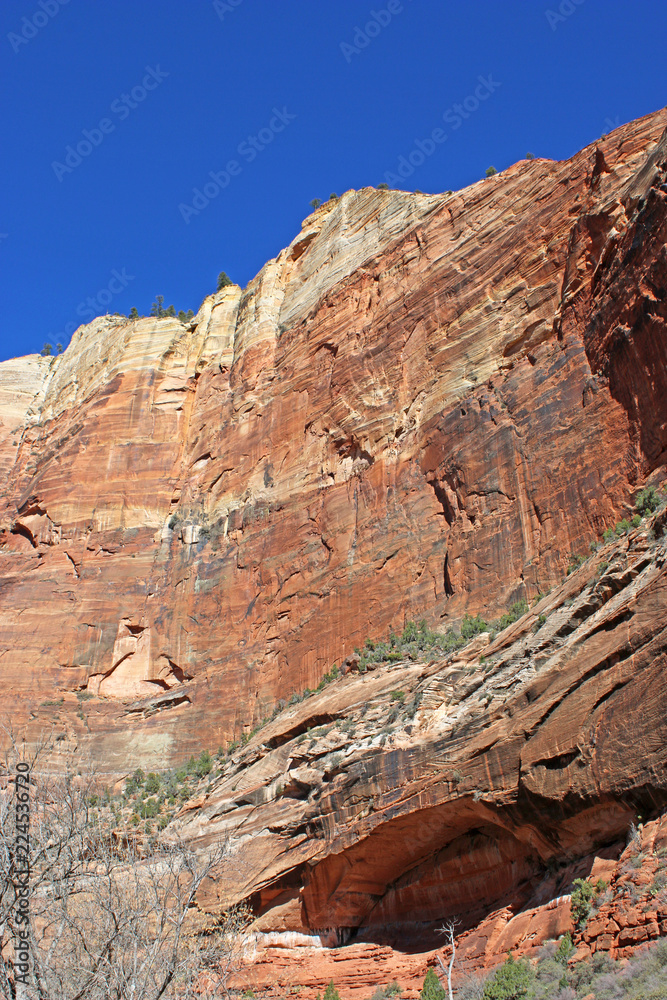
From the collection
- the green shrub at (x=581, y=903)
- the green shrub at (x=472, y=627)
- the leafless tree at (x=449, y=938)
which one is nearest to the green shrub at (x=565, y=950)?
the green shrub at (x=581, y=903)

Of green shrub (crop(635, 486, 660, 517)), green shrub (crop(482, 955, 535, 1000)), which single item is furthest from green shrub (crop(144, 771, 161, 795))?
green shrub (crop(635, 486, 660, 517))

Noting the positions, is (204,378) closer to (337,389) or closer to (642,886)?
(337,389)

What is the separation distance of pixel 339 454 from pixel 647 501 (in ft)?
53.6

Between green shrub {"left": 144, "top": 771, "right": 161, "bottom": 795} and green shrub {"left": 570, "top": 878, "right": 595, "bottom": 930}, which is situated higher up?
green shrub {"left": 144, "top": 771, "right": 161, "bottom": 795}

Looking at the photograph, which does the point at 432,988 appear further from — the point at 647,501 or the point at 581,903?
the point at 647,501

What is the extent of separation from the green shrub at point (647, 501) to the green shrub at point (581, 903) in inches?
387

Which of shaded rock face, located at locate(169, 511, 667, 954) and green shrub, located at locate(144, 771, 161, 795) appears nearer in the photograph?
shaded rock face, located at locate(169, 511, 667, 954)

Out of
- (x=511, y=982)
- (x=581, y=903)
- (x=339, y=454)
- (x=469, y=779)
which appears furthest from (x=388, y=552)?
(x=511, y=982)

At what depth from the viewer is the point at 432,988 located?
696 inches

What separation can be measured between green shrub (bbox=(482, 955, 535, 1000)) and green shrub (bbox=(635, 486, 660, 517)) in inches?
446

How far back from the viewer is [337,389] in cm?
3725

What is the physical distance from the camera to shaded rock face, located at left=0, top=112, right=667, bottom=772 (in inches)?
1006

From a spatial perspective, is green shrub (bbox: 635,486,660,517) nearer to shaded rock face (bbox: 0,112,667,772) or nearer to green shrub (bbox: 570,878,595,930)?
shaded rock face (bbox: 0,112,667,772)

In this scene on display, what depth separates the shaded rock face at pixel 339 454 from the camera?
1006 inches
